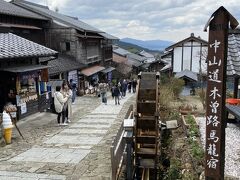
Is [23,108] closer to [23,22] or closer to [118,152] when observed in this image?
[118,152]

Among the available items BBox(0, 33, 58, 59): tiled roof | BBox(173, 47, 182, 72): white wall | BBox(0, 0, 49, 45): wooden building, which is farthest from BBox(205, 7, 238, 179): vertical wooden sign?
BBox(173, 47, 182, 72): white wall

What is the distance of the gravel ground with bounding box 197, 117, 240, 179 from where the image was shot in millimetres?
7980

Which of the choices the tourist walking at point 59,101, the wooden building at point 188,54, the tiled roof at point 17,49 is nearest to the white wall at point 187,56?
the wooden building at point 188,54

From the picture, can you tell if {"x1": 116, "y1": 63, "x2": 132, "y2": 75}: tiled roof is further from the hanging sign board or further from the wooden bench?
the wooden bench

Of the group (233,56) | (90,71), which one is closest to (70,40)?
(90,71)

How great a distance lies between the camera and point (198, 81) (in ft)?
100

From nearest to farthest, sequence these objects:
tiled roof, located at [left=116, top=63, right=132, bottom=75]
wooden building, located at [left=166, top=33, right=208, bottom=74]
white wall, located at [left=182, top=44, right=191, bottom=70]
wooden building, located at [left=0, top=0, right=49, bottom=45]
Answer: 1. wooden building, located at [left=0, top=0, right=49, bottom=45]
2. wooden building, located at [left=166, top=33, right=208, bottom=74]
3. white wall, located at [left=182, top=44, right=191, bottom=70]
4. tiled roof, located at [left=116, top=63, right=132, bottom=75]

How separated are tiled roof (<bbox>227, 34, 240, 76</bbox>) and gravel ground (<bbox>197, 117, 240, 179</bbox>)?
91.2 inches

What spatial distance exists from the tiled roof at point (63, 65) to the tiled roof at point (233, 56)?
16120 millimetres

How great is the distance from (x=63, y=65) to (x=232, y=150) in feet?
65.9

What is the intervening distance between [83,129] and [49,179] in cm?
605

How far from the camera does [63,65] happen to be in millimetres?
27531

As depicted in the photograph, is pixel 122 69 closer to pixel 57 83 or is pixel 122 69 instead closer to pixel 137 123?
pixel 57 83

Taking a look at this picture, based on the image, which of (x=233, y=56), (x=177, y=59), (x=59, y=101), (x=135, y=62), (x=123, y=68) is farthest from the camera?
(x=135, y=62)
